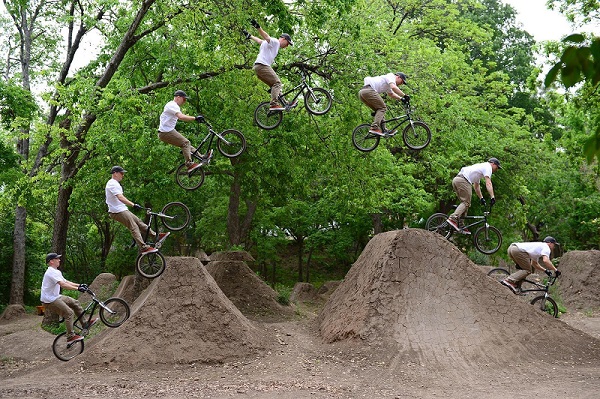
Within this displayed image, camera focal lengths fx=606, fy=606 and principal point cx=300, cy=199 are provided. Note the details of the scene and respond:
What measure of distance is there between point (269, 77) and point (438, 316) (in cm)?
702

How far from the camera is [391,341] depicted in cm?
1405

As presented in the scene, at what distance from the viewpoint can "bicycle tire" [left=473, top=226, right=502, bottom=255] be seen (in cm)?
1503

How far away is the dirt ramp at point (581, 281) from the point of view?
2306 centimetres

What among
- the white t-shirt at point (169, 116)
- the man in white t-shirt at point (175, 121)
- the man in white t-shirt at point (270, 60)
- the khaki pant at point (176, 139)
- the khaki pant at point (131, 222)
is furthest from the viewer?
the khaki pant at point (131, 222)

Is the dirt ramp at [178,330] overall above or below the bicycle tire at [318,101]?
below

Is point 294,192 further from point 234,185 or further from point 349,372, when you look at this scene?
point 349,372

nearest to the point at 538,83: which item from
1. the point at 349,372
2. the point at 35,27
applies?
the point at 349,372

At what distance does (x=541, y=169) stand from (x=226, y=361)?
20.1m

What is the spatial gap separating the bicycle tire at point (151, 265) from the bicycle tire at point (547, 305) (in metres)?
10.8

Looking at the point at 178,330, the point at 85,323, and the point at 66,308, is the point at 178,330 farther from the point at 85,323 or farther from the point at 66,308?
the point at 66,308

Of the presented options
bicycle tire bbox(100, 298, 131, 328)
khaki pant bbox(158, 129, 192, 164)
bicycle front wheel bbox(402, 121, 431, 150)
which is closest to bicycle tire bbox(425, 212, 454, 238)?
bicycle front wheel bbox(402, 121, 431, 150)

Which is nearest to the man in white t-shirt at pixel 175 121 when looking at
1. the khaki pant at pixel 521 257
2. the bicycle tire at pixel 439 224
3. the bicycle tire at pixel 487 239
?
the bicycle tire at pixel 439 224

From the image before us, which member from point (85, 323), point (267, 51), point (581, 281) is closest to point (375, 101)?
point (267, 51)

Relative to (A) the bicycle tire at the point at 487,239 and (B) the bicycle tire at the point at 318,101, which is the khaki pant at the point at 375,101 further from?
(A) the bicycle tire at the point at 487,239
